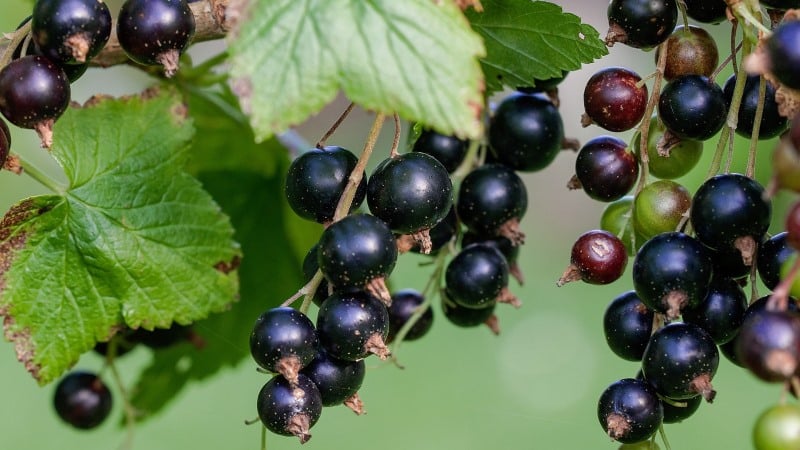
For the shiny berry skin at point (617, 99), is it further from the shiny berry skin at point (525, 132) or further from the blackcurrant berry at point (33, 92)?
the blackcurrant berry at point (33, 92)

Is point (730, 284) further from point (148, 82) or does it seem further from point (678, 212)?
point (148, 82)

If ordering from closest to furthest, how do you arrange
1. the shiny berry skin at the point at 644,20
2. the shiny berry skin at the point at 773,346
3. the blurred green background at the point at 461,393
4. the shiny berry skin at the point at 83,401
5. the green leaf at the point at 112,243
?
1. the shiny berry skin at the point at 773,346
2. the shiny berry skin at the point at 644,20
3. the green leaf at the point at 112,243
4. the shiny berry skin at the point at 83,401
5. the blurred green background at the point at 461,393

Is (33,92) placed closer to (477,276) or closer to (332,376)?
(332,376)

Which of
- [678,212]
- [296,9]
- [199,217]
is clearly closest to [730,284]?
[678,212]

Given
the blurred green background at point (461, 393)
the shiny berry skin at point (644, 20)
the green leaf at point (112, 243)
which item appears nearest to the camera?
the shiny berry skin at point (644, 20)

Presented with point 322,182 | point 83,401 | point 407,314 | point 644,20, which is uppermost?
point 644,20

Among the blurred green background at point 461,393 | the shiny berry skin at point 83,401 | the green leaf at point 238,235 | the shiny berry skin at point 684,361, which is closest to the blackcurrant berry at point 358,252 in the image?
the shiny berry skin at point 684,361

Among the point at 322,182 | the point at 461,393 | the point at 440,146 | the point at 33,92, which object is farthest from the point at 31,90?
the point at 461,393
